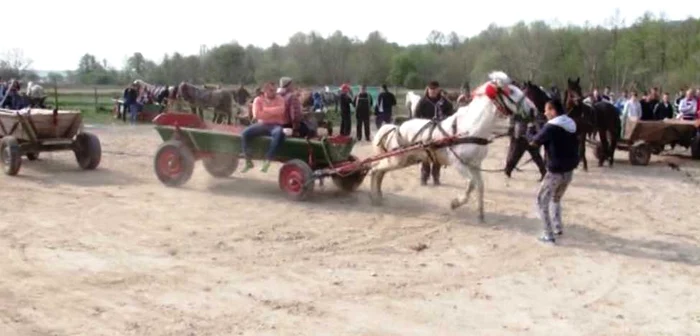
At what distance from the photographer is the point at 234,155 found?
12.3m

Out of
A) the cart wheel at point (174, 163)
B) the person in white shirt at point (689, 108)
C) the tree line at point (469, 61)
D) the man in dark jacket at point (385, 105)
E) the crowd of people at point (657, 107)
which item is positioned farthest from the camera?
the tree line at point (469, 61)

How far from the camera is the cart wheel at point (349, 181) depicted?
12094 mm

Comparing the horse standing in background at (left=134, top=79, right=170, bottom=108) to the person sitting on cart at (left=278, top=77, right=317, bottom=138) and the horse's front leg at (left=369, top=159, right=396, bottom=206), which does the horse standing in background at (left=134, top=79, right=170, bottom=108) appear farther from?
the horse's front leg at (left=369, top=159, right=396, bottom=206)

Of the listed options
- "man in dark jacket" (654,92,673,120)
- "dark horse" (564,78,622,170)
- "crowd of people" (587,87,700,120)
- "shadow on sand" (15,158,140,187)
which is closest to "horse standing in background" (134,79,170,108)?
"shadow on sand" (15,158,140,187)

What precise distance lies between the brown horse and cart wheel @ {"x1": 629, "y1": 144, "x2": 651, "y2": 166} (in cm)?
1445

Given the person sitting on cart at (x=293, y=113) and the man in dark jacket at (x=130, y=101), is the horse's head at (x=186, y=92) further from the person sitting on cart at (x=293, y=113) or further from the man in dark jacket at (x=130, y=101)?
the person sitting on cart at (x=293, y=113)

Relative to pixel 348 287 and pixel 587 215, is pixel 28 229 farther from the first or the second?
pixel 587 215

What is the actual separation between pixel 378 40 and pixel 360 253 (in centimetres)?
6202

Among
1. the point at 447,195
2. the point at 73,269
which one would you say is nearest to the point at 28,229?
the point at 73,269

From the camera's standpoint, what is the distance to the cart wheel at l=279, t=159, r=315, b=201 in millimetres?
11445

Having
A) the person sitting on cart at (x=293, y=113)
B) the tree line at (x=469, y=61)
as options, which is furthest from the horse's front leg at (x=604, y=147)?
the tree line at (x=469, y=61)

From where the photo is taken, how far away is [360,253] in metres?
8.86

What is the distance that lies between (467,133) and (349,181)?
7.97ft

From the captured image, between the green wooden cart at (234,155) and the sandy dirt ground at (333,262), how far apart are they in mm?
279
